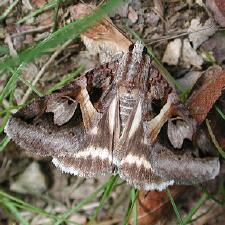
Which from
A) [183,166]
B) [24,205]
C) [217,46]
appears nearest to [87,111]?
[183,166]

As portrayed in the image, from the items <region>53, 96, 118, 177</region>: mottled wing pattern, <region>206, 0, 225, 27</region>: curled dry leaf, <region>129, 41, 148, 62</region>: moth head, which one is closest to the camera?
<region>53, 96, 118, 177</region>: mottled wing pattern

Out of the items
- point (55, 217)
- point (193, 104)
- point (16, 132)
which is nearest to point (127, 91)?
point (193, 104)

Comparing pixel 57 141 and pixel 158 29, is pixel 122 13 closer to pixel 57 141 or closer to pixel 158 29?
pixel 158 29

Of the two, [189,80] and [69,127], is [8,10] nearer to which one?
[69,127]

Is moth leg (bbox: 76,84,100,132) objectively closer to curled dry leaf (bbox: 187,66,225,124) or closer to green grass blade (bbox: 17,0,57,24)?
curled dry leaf (bbox: 187,66,225,124)

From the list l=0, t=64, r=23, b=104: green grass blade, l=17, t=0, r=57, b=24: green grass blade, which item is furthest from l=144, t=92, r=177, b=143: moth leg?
l=17, t=0, r=57, b=24: green grass blade

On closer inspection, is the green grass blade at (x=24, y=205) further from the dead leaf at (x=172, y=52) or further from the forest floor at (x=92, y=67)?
the dead leaf at (x=172, y=52)
